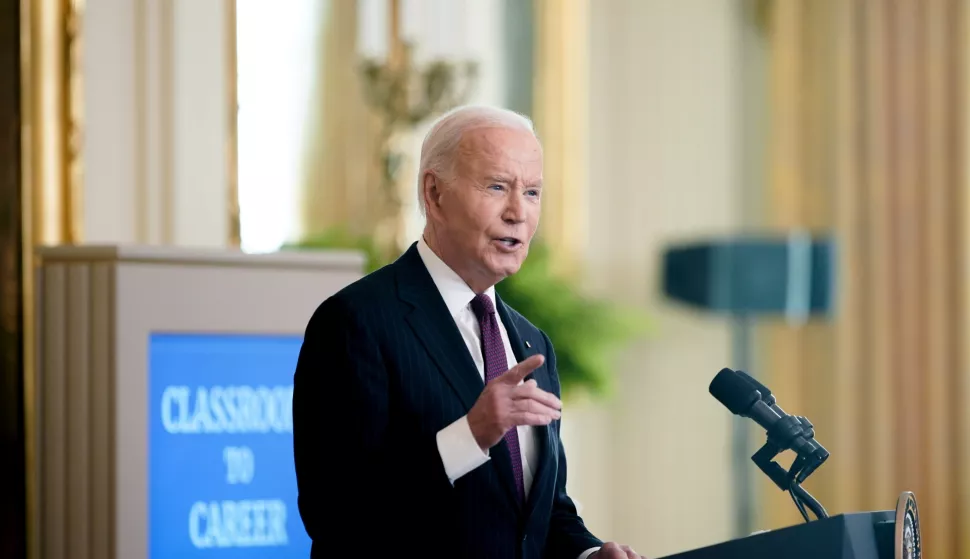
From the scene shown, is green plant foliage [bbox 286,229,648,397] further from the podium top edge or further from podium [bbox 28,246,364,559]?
podium [bbox 28,246,364,559]

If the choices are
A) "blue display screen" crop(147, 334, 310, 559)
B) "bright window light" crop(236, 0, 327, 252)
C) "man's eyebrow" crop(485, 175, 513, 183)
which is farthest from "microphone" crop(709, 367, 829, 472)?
"bright window light" crop(236, 0, 327, 252)

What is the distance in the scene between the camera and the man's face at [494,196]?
191 cm

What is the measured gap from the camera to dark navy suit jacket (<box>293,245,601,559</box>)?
1.85 metres

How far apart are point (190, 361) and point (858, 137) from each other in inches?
198

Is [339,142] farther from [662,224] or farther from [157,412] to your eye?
[157,412]

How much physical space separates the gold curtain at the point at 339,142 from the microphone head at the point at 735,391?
11.0 ft

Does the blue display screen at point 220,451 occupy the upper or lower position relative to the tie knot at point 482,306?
lower

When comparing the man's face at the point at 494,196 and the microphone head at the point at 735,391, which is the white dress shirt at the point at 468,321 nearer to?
the man's face at the point at 494,196

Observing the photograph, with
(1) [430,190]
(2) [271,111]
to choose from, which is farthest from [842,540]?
(2) [271,111]

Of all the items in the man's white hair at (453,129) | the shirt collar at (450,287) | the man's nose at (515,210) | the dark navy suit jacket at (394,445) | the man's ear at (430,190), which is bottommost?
the dark navy suit jacket at (394,445)

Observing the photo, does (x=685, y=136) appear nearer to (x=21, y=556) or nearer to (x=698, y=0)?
(x=698, y=0)

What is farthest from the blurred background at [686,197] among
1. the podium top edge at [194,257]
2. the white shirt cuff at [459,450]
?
the white shirt cuff at [459,450]

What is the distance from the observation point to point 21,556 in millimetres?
3299

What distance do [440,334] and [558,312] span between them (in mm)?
3123
